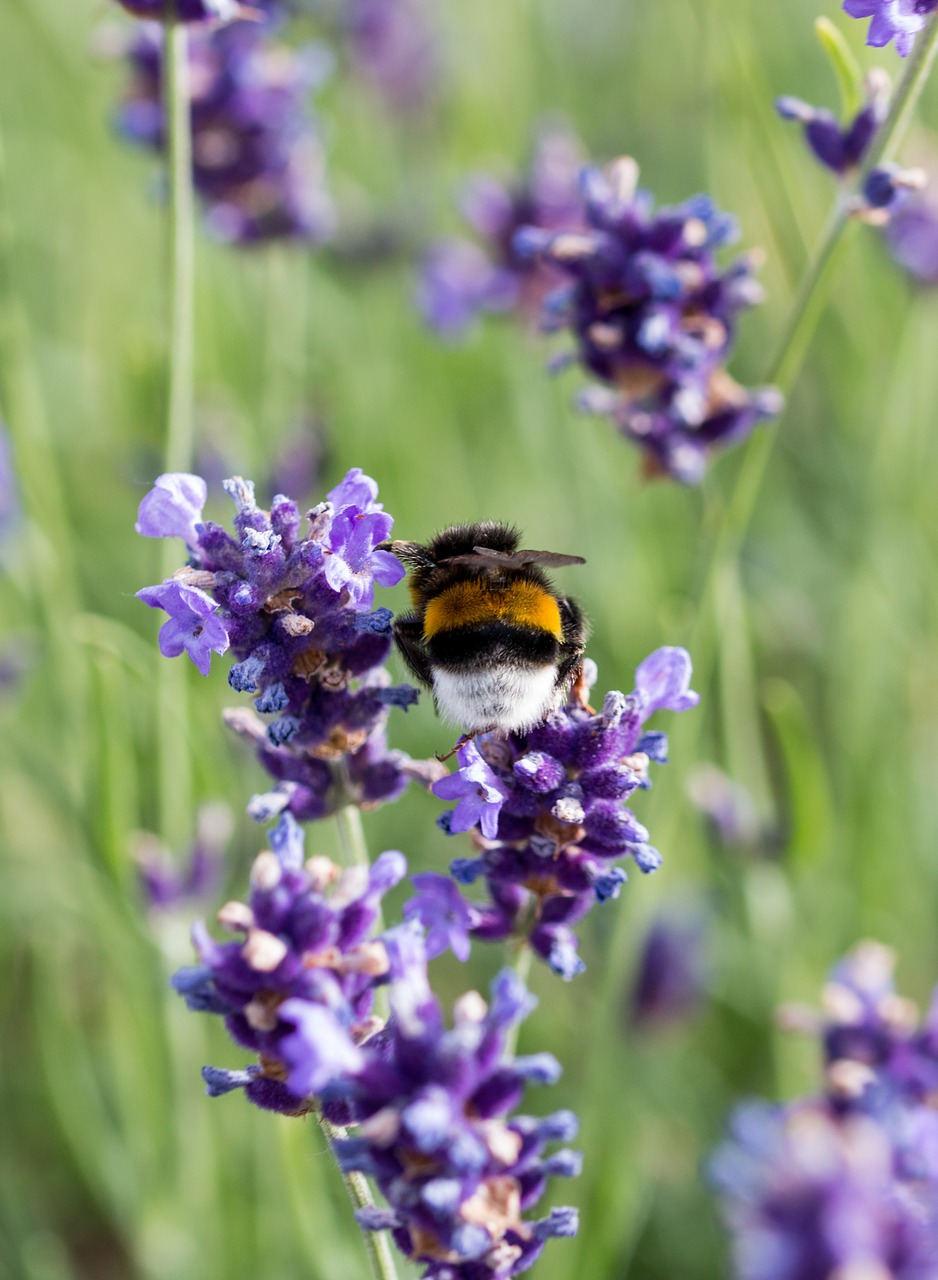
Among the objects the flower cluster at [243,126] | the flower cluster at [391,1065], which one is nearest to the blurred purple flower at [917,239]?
the flower cluster at [243,126]

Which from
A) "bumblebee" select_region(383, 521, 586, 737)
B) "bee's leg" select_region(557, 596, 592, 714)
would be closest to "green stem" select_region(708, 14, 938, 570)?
"bee's leg" select_region(557, 596, 592, 714)

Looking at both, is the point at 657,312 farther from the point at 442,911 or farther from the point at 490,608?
the point at 442,911

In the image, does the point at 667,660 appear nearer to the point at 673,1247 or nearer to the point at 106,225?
the point at 673,1247

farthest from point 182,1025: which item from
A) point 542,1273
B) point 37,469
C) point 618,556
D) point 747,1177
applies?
point 618,556

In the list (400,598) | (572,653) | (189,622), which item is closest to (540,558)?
(572,653)

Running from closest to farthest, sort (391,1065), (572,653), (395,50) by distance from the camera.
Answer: (391,1065), (572,653), (395,50)

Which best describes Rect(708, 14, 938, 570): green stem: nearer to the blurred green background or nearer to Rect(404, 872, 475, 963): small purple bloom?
the blurred green background

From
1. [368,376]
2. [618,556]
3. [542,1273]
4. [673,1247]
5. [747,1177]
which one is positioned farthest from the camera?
[368,376]
